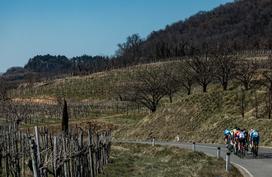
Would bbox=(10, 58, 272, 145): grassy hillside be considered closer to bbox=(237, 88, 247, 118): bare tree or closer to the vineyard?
bbox=(237, 88, 247, 118): bare tree

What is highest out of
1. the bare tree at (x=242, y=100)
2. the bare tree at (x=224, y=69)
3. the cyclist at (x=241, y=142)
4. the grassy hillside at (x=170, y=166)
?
the bare tree at (x=224, y=69)

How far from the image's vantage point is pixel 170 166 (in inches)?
1318

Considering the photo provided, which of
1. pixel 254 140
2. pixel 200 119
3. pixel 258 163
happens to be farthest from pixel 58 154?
pixel 200 119

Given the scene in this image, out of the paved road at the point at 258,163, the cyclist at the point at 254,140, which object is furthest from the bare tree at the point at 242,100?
the cyclist at the point at 254,140

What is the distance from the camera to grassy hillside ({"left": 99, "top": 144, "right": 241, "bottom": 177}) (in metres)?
28.6

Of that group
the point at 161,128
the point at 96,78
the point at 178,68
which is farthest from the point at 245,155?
the point at 96,78

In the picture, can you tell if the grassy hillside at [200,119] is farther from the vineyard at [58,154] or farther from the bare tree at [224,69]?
the vineyard at [58,154]

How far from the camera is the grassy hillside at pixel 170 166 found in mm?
28580

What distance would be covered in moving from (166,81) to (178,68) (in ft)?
104

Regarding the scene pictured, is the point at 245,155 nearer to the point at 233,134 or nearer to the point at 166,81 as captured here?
the point at 233,134

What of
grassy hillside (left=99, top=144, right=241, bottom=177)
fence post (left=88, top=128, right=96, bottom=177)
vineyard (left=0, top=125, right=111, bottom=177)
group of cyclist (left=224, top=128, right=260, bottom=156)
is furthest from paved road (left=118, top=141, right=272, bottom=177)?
vineyard (left=0, top=125, right=111, bottom=177)

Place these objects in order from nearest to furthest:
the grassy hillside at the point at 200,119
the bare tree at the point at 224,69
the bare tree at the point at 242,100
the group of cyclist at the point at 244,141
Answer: the group of cyclist at the point at 244,141
the grassy hillside at the point at 200,119
the bare tree at the point at 242,100
the bare tree at the point at 224,69

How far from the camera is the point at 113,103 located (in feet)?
359

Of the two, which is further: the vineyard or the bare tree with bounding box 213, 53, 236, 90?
the bare tree with bounding box 213, 53, 236, 90
